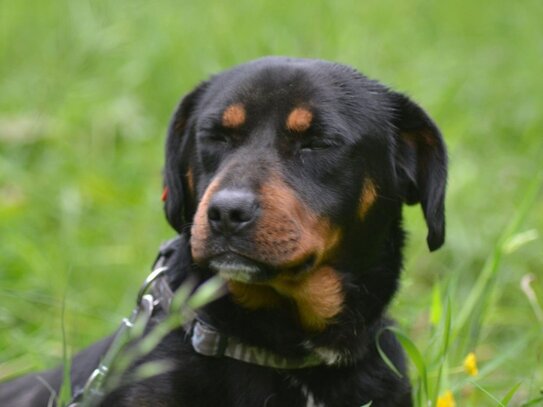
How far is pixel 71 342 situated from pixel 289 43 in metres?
2.99

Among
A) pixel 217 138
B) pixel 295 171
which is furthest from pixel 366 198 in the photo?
pixel 217 138

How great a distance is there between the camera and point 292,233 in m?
3.23

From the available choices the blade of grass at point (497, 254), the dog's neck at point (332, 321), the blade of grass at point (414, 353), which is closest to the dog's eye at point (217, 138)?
the dog's neck at point (332, 321)

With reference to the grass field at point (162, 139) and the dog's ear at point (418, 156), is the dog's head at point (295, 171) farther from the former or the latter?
the grass field at point (162, 139)

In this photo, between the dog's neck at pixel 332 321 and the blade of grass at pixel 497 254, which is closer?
the dog's neck at pixel 332 321

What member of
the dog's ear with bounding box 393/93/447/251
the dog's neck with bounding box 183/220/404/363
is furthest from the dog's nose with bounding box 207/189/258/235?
the dog's ear with bounding box 393/93/447/251

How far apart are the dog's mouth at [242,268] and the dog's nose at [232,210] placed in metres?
0.09

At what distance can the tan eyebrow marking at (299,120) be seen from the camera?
349cm

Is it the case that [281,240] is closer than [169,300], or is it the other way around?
[281,240]

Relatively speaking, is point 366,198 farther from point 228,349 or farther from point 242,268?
point 228,349

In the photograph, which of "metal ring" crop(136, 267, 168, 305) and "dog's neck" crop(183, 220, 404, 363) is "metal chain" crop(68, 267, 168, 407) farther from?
"dog's neck" crop(183, 220, 404, 363)

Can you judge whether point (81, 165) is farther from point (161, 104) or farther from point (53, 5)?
point (53, 5)

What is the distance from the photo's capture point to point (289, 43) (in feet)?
23.0

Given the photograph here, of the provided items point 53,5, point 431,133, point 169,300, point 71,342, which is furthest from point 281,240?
point 53,5
